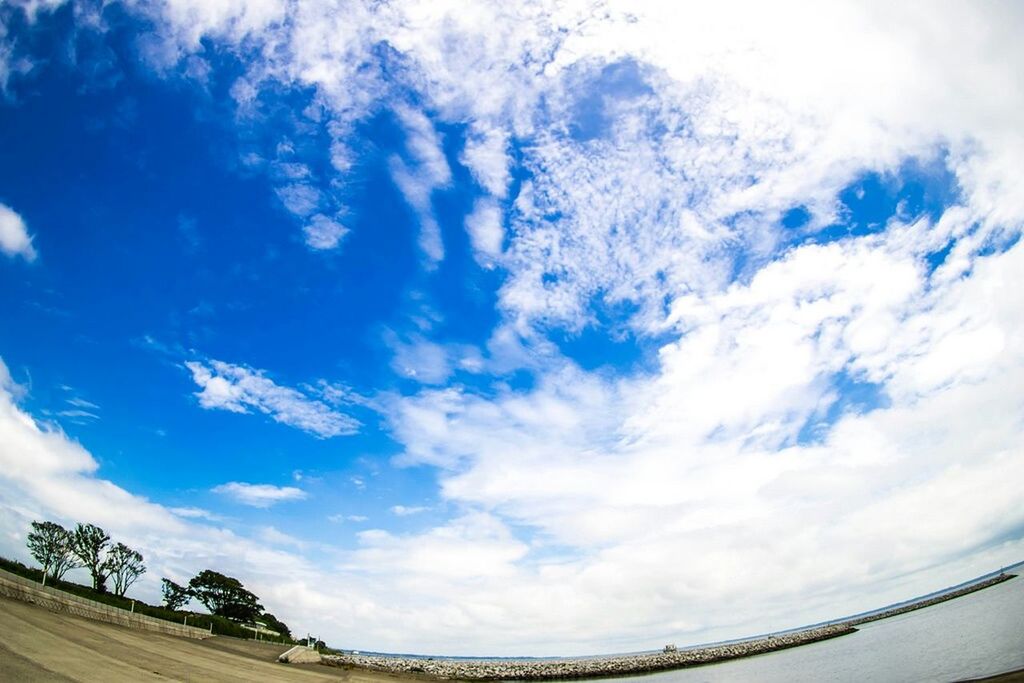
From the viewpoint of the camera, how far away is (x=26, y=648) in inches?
569

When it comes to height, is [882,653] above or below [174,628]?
above

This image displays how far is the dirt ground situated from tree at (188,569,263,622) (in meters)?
69.1

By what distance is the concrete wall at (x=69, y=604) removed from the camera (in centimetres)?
2525

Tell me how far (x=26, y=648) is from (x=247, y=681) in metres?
8.70

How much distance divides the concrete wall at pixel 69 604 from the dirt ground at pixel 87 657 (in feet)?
4.98

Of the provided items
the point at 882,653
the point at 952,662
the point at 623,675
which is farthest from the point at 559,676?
the point at 952,662

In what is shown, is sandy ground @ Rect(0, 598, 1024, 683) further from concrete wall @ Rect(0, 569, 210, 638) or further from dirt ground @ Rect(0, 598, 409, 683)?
concrete wall @ Rect(0, 569, 210, 638)

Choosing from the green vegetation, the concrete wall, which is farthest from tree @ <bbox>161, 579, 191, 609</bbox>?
the concrete wall

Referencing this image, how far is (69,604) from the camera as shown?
2836 centimetres

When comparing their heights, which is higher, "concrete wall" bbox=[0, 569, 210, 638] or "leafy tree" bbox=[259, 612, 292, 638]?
"concrete wall" bbox=[0, 569, 210, 638]

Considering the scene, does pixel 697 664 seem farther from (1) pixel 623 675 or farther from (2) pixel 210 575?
(2) pixel 210 575

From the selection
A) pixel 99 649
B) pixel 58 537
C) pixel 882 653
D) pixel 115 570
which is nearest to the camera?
pixel 99 649

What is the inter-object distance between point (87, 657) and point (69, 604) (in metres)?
18.3

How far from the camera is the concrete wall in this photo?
82.8 ft
